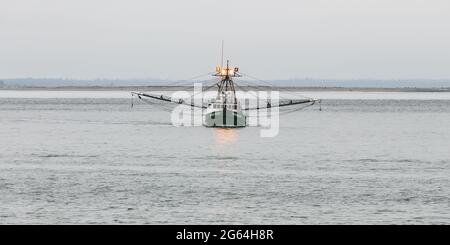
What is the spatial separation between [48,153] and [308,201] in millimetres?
37420

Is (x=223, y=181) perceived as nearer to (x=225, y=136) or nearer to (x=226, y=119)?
(x=225, y=136)

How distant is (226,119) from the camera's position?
112m

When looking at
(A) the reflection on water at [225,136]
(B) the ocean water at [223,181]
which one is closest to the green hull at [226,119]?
(A) the reflection on water at [225,136]

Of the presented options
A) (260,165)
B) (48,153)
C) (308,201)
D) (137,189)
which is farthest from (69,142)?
(308,201)

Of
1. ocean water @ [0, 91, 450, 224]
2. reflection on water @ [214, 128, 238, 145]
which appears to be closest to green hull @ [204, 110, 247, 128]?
reflection on water @ [214, 128, 238, 145]

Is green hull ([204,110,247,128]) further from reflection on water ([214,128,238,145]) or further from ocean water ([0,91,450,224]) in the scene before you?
ocean water ([0,91,450,224])

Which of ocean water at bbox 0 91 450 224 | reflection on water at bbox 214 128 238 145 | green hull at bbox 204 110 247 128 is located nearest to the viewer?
ocean water at bbox 0 91 450 224

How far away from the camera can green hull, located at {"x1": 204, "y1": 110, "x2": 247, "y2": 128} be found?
11212cm

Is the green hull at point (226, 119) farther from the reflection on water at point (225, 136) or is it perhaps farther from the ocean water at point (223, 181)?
the ocean water at point (223, 181)

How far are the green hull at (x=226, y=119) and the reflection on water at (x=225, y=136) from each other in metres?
0.64

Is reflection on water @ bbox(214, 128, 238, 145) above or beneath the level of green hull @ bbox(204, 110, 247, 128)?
beneath

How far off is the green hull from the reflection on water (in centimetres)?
64

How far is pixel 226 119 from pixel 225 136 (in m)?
10.7
